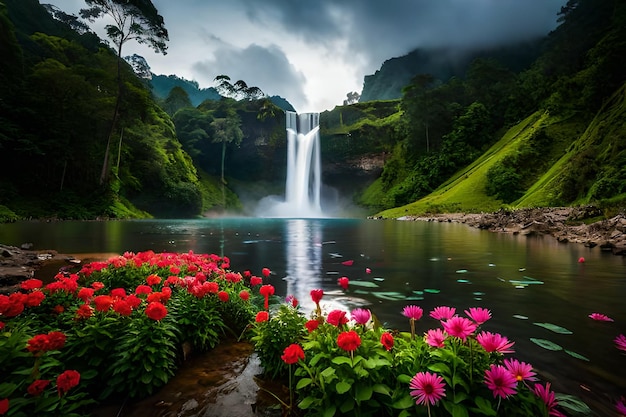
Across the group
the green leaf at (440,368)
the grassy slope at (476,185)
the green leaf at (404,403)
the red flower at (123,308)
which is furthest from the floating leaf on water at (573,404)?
the grassy slope at (476,185)

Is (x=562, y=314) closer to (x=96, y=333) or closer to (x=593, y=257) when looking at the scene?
(x=96, y=333)

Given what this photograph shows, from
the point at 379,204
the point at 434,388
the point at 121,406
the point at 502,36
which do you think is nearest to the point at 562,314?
the point at 434,388

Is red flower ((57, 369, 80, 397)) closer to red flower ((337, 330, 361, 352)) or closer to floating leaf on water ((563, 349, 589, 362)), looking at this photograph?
red flower ((337, 330, 361, 352))

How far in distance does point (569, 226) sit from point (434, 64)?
160 meters

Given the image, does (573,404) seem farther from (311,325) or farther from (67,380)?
(67,380)

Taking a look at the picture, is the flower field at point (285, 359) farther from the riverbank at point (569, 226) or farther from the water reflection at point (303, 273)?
the riverbank at point (569, 226)

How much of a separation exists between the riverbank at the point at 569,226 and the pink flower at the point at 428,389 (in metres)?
16.8

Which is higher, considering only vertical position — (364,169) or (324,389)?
(364,169)

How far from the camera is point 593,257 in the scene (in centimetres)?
1278

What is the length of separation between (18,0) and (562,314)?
335 feet

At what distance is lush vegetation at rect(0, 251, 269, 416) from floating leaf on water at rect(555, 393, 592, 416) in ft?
13.0

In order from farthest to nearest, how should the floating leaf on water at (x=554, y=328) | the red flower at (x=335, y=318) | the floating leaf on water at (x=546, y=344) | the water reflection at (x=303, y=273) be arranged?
the water reflection at (x=303, y=273) → the floating leaf on water at (x=554, y=328) → the floating leaf on water at (x=546, y=344) → the red flower at (x=335, y=318)

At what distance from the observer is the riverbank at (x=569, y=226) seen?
15070mm

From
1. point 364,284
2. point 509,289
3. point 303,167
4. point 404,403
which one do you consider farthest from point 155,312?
point 303,167
